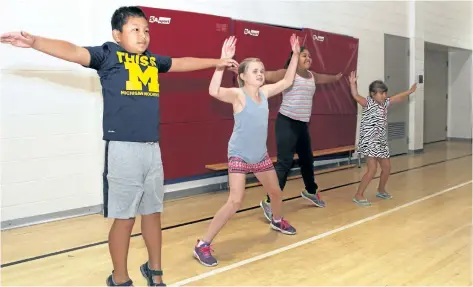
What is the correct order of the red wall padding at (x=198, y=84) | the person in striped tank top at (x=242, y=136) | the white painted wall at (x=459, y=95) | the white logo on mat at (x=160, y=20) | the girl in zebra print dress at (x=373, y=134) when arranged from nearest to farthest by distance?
the person in striped tank top at (x=242, y=136) → the white logo on mat at (x=160, y=20) → the girl in zebra print dress at (x=373, y=134) → the red wall padding at (x=198, y=84) → the white painted wall at (x=459, y=95)

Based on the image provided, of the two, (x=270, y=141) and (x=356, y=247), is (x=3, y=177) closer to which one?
(x=356, y=247)

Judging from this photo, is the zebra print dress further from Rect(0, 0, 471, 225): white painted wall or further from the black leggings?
Rect(0, 0, 471, 225): white painted wall

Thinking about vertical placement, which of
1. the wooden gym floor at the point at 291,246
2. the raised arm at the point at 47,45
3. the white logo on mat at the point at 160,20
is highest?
the white logo on mat at the point at 160,20

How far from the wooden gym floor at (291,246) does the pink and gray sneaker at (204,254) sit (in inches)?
1.8

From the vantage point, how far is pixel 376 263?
10.1ft

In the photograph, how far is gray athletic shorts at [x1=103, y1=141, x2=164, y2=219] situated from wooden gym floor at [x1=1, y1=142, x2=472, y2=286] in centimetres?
57

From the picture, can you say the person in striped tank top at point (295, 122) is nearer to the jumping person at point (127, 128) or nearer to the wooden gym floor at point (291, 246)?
the wooden gym floor at point (291, 246)

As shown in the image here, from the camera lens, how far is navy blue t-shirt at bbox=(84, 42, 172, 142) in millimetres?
2502

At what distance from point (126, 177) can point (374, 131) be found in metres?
3.23

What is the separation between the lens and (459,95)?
12.2 meters

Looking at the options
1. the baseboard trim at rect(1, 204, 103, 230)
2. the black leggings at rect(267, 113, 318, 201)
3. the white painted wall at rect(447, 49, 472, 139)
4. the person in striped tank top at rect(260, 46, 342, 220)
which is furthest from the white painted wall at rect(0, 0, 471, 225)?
the white painted wall at rect(447, 49, 472, 139)

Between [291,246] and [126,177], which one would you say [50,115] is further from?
[291,246]

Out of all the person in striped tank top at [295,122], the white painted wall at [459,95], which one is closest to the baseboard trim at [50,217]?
the person in striped tank top at [295,122]

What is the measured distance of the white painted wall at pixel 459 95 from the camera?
1198 cm
